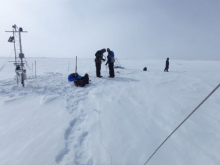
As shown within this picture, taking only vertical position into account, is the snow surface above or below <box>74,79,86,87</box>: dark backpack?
below

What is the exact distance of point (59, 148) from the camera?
2.32m

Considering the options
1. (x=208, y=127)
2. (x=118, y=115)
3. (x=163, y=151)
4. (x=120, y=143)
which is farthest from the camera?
(x=118, y=115)

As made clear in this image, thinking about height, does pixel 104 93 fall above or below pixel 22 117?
above

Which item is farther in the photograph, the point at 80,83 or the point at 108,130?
the point at 80,83

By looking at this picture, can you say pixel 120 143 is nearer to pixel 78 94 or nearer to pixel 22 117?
pixel 22 117

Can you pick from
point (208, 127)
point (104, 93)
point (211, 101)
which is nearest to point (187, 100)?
point (211, 101)

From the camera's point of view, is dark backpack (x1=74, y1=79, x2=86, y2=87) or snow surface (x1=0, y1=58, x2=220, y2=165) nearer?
snow surface (x1=0, y1=58, x2=220, y2=165)

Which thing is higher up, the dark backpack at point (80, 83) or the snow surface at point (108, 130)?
the dark backpack at point (80, 83)

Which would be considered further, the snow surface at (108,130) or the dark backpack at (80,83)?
the dark backpack at (80,83)

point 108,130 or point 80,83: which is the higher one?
point 80,83

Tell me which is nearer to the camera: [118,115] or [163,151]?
[163,151]

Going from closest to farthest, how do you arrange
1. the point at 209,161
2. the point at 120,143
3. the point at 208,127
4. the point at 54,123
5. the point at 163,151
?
the point at 209,161 → the point at 163,151 → the point at 120,143 → the point at 208,127 → the point at 54,123

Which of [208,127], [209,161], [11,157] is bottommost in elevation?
[11,157]

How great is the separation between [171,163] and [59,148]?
5.66ft
